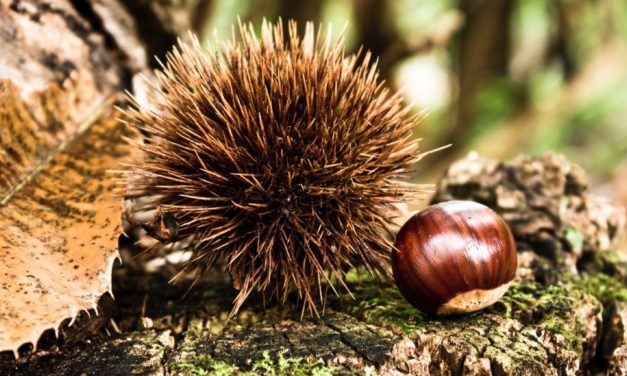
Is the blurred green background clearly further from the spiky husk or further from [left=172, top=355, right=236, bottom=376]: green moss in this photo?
[left=172, top=355, right=236, bottom=376]: green moss

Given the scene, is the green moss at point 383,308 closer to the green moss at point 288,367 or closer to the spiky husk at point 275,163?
the spiky husk at point 275,163

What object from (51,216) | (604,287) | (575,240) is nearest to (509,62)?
(575,240)

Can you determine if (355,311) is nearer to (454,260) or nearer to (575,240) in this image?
(454,260)

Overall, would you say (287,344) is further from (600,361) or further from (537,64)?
(537,64)

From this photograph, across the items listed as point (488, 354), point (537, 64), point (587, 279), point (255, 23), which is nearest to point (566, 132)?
point (537, 64)

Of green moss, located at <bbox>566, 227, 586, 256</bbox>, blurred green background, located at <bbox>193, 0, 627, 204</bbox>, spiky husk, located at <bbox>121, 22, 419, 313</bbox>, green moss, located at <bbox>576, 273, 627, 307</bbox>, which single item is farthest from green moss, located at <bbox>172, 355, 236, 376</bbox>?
blurred green background, located at <bbox>193, 0, 627, 204</bbox>

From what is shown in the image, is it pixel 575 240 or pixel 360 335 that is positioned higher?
pixel 575 240
